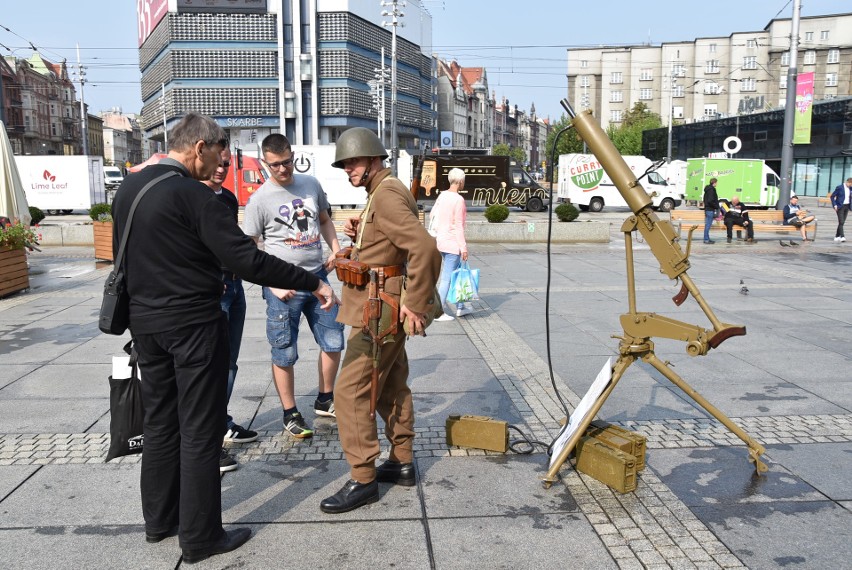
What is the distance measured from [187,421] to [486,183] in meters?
28.4

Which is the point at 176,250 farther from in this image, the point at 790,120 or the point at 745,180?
the point at 745,180

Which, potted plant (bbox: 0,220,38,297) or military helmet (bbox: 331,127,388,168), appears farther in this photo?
potted plant (bbox: 0,220,38,297)

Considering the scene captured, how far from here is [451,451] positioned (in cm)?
448

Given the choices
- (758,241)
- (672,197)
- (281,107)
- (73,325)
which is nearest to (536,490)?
(73,325)

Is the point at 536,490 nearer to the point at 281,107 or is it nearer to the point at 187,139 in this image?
the point at 187,139

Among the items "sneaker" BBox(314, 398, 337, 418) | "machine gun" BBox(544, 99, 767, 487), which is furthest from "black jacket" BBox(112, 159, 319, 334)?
"sneaker" BBox(314, 398, 337, 418)

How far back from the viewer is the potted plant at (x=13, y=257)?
10070 mm

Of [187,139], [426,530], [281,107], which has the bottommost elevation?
[426,530]

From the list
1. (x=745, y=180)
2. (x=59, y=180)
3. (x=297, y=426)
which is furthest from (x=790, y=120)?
(x=59, y=180)

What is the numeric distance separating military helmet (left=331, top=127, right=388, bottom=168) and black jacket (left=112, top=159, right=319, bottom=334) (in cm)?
81

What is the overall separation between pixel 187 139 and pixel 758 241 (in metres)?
18.1

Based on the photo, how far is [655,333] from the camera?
382 centimetres

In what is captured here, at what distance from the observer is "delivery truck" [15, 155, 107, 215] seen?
1198 inches

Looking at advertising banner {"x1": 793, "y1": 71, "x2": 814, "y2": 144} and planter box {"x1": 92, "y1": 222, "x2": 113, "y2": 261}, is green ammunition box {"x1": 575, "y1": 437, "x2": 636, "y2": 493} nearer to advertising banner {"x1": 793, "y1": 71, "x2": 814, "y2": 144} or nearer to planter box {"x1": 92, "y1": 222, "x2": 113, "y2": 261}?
planter box {"x1": 92, "y1": 222, "x2": 113, "y2": 261}
